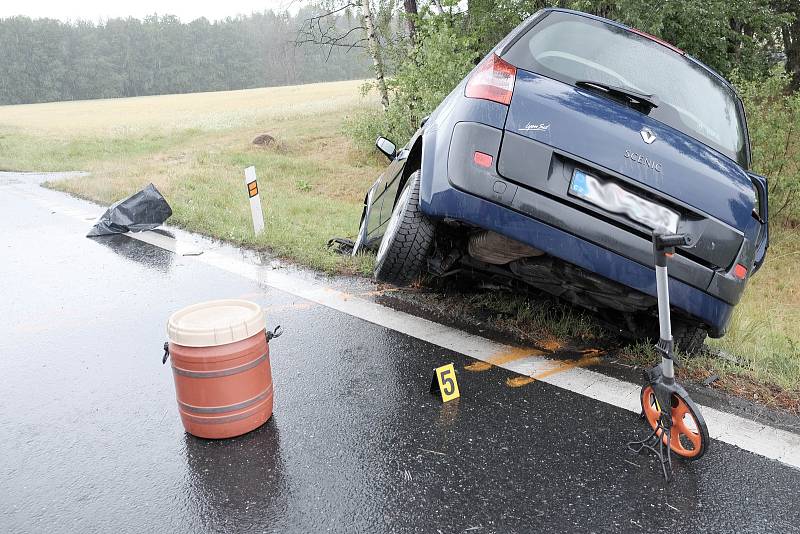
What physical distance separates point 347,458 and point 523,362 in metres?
1.30

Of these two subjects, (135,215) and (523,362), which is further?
(135,215)

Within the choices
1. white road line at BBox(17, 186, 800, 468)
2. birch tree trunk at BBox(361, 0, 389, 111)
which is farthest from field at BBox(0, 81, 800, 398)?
birch tree trunk at BBox(361, 0, 389, 111)

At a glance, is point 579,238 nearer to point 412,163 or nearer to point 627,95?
point 627,95

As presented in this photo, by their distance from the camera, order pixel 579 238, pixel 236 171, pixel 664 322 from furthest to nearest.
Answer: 1. pixel 236 171
2. pixel 579 238
3. pixel 664 322

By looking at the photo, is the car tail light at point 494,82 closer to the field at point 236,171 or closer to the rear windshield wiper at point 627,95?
the rear windshield wiper at point 627,95

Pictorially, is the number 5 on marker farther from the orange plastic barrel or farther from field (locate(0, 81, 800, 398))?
field (locate(0, 81, 800, 398))

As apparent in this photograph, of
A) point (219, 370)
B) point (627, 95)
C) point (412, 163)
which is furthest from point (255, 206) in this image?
point (627, 95)

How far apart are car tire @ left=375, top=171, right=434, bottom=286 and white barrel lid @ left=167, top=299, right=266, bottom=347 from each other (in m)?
0.94

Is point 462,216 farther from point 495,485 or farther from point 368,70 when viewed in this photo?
point 368,70

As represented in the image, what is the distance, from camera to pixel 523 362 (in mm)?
3477

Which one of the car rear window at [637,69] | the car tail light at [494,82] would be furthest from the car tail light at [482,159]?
the car rear window at [637,69]

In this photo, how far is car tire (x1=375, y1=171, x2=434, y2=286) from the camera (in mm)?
3471

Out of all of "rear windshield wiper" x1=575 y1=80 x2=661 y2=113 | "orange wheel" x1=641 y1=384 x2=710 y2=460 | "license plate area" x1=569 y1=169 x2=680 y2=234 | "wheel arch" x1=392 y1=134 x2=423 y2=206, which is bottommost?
"orange wheel" x1=641 y1=384 x2=710 y2=460

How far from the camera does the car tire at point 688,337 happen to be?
3443mm
